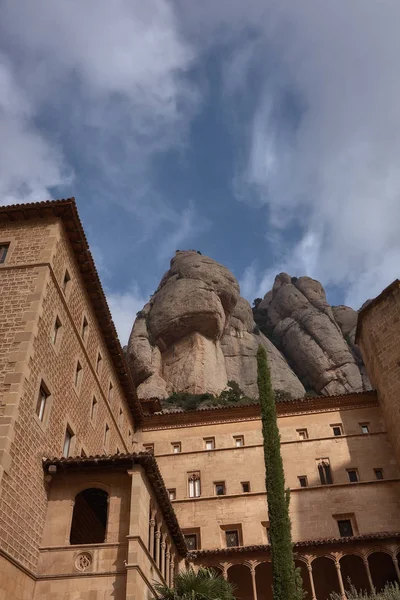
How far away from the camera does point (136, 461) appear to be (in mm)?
15180

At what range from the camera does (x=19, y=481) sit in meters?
13.5

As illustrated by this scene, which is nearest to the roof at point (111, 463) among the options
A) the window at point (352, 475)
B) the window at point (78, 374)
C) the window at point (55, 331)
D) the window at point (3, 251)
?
the window at point (55, 331)

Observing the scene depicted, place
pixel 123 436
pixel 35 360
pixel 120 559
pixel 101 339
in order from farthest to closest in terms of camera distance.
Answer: pixel 123 436 → pixel 101 339 → pixel 35 360 → pixel 120 559

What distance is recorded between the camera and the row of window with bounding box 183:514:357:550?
24.8 m

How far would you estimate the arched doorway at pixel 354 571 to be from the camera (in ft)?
79.7

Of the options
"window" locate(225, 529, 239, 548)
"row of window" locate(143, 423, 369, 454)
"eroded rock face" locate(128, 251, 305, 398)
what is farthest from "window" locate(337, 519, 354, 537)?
Answer: "eroded rock face" locate(128, 251, 305, 398)

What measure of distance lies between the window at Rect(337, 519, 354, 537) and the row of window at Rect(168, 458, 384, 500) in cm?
197

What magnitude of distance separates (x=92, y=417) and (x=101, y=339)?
12.1 ft

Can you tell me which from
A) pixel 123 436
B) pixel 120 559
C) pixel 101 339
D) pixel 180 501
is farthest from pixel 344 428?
pixel 120 559

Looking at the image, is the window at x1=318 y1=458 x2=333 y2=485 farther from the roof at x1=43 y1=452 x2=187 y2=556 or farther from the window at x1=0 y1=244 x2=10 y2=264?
the window at x1=0 y1=244 x2=10 y2=264

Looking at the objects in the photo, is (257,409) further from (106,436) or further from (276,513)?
(276,513)

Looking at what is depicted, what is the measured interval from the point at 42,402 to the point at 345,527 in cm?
1672

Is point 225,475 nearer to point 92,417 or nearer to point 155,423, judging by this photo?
point 155,423

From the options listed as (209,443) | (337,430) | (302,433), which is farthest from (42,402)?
(337,430)
